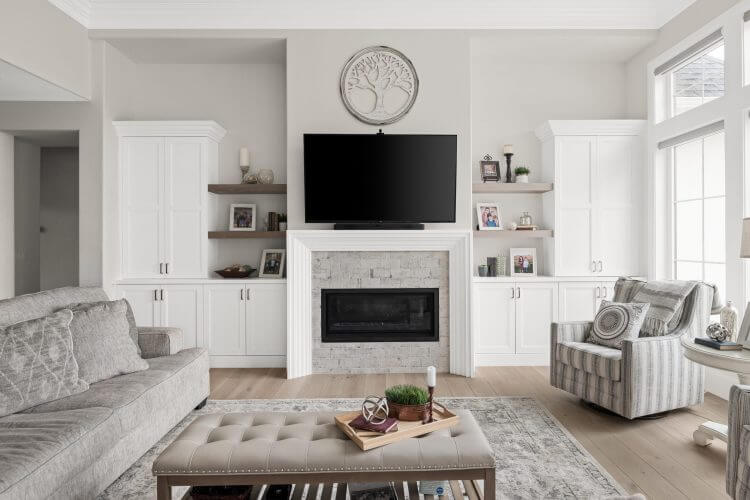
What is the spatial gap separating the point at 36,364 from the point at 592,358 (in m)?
3.27

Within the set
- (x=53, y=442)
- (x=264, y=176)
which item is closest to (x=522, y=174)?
(x=264, y=176)

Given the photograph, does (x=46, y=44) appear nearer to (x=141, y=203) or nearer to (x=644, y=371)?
(x=141, y=203)

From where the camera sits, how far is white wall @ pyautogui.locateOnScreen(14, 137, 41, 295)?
4.83 m

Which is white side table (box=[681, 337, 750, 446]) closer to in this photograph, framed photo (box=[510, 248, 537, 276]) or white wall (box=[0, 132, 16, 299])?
framed photo (box=[510, 248, 537, 276])

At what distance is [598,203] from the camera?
4.66 m

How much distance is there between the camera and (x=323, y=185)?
4.25 m

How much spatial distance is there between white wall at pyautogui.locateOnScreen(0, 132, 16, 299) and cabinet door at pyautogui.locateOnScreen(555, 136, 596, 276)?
529cm

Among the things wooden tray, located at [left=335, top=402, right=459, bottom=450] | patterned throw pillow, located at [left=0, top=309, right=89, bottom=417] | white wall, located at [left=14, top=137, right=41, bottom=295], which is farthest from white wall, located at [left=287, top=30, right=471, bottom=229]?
white wall, located at [left=14, top=137, right=41, bottom=295]

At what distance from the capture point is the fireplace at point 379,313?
4.43 meters

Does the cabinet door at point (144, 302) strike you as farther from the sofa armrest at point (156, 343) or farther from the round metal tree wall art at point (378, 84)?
the round metal tree wall art at point (378, 84)

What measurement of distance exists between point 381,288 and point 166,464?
2808mm

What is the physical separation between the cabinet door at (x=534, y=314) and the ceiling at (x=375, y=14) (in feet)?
7.96

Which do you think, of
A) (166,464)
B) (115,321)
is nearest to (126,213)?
(115,321)

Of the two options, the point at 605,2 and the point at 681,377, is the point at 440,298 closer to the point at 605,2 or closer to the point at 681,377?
the point at 681,377
